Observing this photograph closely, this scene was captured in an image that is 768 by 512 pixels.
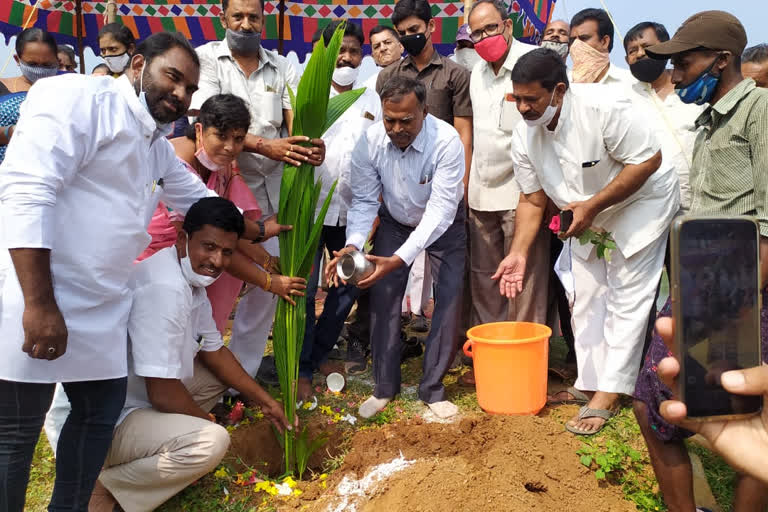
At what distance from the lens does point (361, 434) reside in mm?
3174

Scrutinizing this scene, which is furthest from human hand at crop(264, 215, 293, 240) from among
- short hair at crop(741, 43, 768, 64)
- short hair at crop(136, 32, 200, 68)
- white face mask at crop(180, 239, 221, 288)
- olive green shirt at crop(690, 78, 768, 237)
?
short hair at crop(741, 43, 768, 64)

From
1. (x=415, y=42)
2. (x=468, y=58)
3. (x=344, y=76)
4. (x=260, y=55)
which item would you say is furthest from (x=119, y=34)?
(x=468, y=58)

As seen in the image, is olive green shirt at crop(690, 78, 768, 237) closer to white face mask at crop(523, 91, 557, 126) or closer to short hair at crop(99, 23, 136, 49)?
white face mask at crop(523, 91, 557, 126)

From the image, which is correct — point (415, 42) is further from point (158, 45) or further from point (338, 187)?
point (158, 45)

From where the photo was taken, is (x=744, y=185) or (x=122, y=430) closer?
(x=744, y=185)

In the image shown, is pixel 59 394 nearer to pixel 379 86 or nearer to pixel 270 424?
pixel 270 424

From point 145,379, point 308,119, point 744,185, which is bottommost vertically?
point 145,379

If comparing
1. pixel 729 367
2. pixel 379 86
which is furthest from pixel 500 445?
pixel 379 86

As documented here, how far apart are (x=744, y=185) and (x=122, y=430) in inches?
100

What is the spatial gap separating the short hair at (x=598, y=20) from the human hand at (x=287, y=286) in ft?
8.50

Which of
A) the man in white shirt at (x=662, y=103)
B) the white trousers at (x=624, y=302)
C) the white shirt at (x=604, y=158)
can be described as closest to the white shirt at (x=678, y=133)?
the man in white shirt at (x=662, y=103)

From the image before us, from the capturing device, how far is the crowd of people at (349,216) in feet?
6.18

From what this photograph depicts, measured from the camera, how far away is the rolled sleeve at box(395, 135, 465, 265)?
328cm

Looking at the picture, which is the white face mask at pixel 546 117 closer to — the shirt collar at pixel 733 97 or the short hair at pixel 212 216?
the shirt collar at pixel 733 97
